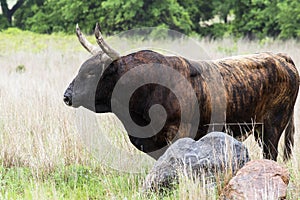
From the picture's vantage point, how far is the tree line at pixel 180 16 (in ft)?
68.6

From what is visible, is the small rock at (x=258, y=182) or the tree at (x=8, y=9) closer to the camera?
the small rock at (x=258, y=182)

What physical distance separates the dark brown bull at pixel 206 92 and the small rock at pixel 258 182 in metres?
1.01

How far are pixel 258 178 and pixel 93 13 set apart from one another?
19.5 meters

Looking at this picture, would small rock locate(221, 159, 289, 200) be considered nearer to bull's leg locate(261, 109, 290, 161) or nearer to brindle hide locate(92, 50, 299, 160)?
brindle hide locate(92, 50, 299, 160)

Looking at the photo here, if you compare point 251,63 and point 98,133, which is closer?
point 251,63

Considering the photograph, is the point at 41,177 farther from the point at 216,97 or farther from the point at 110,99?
the point at 216,97

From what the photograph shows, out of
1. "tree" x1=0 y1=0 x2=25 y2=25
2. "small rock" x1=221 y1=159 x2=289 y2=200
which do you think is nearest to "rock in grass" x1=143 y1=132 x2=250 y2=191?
"small rock" x1=221 y1=159 x2=289 y2=200

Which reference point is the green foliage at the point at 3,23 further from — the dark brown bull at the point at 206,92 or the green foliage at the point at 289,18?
the dark brown bull at the point at 206,92

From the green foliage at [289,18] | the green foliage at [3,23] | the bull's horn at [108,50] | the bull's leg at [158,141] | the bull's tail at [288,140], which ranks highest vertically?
the green foliage at [3,23]

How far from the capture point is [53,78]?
10.9m

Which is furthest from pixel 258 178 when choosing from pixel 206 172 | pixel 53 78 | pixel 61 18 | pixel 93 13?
pixel 61 18

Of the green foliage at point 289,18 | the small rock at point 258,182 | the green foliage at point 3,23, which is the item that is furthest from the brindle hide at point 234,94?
the green foliage at point 3,23

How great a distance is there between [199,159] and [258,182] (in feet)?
2.25

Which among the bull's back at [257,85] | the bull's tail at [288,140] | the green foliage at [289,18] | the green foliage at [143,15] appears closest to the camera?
the bull's back at [257,85]
